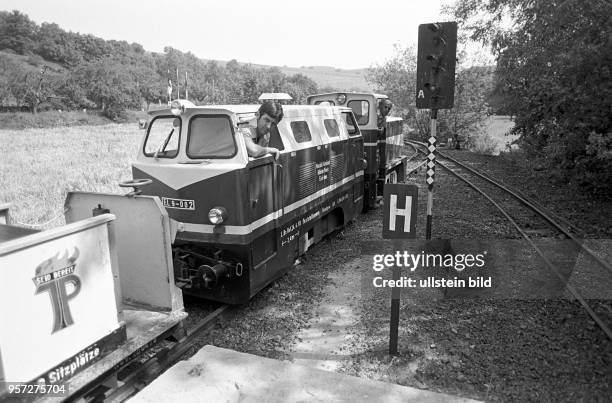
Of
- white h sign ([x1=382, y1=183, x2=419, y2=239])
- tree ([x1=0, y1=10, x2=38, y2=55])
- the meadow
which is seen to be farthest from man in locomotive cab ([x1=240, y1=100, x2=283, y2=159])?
tree ([x1=0, y1=10, x2=38, y2=55])

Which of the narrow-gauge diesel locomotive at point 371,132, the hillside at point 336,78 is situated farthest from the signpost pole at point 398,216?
the hillside at point 336,78

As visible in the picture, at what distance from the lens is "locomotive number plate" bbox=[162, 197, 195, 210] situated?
5.40 metres

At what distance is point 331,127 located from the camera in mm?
8289

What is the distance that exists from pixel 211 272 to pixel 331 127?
405 centimetres

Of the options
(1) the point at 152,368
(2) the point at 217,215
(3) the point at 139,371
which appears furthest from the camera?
(2) the point at 217,215

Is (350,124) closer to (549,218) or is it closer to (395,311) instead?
(549,218)

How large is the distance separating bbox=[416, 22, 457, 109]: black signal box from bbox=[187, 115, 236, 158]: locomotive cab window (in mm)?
2885

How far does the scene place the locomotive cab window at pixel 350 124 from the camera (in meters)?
9.52

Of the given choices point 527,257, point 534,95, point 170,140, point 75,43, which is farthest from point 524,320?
point 75,43

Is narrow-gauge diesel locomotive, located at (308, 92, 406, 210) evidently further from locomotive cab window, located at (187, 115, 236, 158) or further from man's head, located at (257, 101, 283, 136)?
locomotive cab window, located at (187, 115, 236, 158)

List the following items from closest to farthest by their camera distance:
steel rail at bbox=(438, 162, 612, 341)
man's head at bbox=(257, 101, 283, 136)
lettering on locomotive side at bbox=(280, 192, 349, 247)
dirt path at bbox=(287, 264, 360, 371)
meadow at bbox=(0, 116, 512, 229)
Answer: dirt path at bbox=(287, 264, 360, 371) → steel rail at bbox=(438, 162, 612, 341) → man's head at bbox=(257, 101, 283, 136) → lettering on locomotive side at bbox=(280, 192, 349, 247) → meadow at bbox=(0, 116, 512, 229)

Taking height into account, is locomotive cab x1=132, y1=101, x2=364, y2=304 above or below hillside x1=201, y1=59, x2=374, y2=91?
below

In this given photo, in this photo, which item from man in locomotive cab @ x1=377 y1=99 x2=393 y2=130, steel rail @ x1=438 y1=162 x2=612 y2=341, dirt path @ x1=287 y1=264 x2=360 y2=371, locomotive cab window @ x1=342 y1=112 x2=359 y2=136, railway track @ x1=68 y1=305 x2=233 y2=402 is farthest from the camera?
man in locomotive cab @ x1=377 y1=99 x2=393 y2=130

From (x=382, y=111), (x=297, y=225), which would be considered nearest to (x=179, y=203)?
(x=297, y=225)
